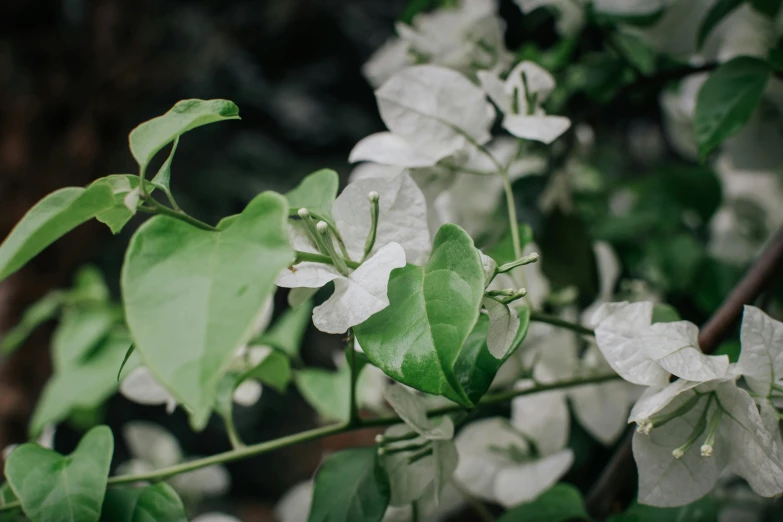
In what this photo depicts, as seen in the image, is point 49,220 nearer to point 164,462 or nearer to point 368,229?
point 368,229

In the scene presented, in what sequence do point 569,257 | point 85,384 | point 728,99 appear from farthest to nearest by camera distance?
point 85,384
point 569,257
point 728,99

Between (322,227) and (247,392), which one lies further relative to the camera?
(247,392)

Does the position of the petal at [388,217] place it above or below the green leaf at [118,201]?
below

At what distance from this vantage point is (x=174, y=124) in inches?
9.7

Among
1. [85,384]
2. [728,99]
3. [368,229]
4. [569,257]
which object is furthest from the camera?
[85,384]

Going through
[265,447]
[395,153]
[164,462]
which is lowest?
[164,462]

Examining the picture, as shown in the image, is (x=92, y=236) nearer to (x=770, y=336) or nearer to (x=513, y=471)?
(x=513, y=471)

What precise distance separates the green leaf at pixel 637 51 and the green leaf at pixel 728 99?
124mm

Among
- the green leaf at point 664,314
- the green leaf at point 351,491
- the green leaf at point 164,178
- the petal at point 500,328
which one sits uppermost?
the green leaf at point 164,178

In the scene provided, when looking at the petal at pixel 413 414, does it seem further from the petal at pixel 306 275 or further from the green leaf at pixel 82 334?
the green leaf at pixel 82 334

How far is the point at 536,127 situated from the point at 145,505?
31 cm

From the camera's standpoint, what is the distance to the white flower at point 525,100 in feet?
1.18

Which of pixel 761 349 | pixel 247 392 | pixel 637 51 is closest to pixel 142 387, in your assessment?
pixel 247 392

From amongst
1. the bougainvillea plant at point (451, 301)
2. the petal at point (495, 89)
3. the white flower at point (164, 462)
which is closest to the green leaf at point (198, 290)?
the bougainvillea plant at point (451, 301)
